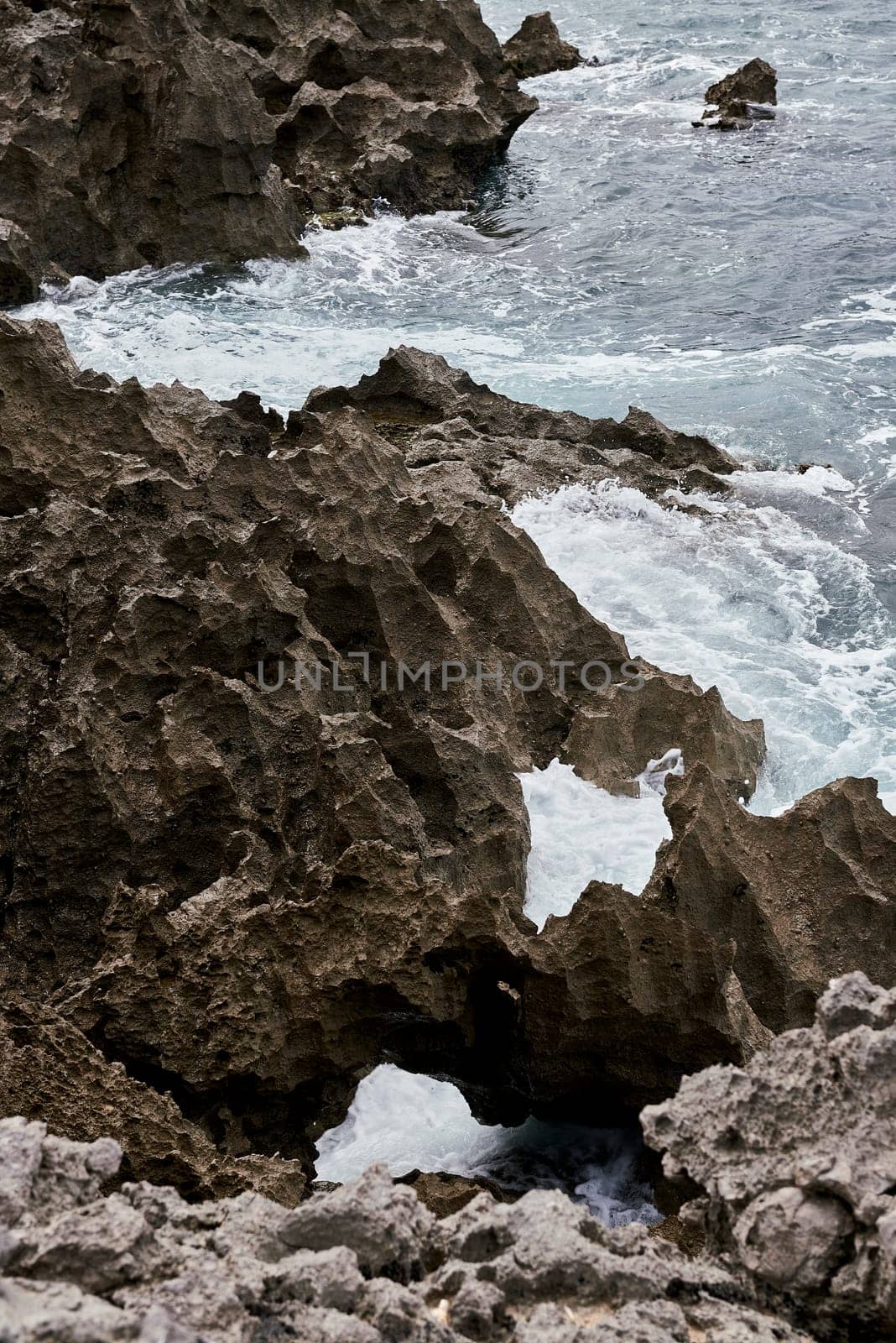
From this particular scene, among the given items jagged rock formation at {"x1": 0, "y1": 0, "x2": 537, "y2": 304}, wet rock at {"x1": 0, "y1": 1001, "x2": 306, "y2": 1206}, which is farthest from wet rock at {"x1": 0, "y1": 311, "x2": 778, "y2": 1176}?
jagged rock formation at {"x1": 0, "y1": 0, "x2": 537, "y2": 304}

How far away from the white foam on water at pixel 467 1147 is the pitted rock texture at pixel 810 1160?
2.21 m

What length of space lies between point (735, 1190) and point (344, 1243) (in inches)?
→ 37.5

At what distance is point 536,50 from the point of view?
96.2 ft

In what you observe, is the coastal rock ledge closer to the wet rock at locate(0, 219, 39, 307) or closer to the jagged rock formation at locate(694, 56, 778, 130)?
the wet rock at locate(0, 219, 39, 307)

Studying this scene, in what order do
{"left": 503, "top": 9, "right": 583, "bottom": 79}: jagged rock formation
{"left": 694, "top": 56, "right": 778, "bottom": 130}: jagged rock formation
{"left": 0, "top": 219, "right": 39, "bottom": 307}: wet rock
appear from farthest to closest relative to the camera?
{"left": 503, "top": 9, "right": 583, "bottom": 79}: jagged rock formation, {"left": 694, "top": 56, "right": 778, "bottom": 130}: jagged rock formation, {"left": 0, "top": 219, "right": 39, "bottom": 307}: wet rock

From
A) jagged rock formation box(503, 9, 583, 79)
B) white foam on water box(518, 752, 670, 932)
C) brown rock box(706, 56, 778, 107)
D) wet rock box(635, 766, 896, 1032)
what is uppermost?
jagged rock formation box(503, 9, 583, 79)

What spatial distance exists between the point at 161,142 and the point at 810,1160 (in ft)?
56.6

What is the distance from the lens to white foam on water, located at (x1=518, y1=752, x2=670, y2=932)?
8.06 m

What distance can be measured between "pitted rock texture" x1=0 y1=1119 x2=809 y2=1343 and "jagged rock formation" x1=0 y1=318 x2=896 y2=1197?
1568 mm

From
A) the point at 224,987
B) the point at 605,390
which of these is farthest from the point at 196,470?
the point at 605,390

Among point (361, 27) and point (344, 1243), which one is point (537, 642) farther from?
point (361, 27)

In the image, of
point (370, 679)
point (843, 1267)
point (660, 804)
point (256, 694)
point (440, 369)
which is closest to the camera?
point (843, 1267)

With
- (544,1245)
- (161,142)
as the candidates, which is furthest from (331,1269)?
(161,142)

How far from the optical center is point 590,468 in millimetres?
12711
